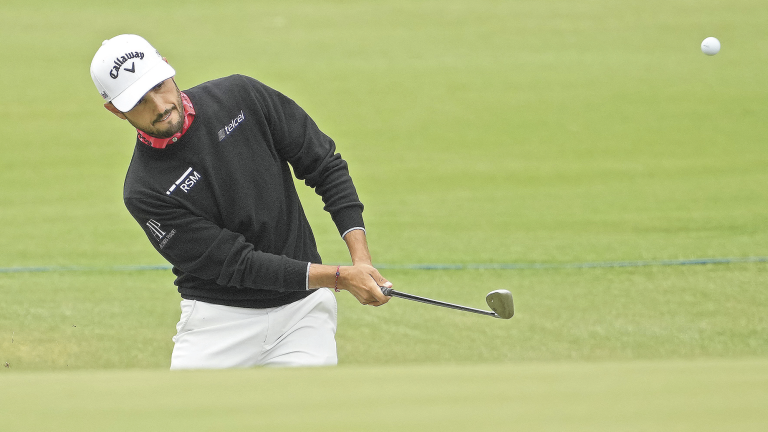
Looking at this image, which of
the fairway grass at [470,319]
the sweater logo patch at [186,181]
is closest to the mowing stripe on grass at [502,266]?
the fairway grass at [470,319]

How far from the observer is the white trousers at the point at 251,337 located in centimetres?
217

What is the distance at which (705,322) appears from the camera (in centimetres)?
359

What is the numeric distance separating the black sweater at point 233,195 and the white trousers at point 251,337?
3 cm

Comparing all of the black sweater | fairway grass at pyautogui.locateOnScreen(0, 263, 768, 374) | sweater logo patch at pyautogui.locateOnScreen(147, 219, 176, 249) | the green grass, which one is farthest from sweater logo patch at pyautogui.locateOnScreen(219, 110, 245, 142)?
fairway grass at pyautogui.locateOnScreen(0, 263, 768, 374)

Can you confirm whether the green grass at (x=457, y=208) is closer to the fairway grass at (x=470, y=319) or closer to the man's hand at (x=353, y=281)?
the fairway grass at (x=470, y=319)

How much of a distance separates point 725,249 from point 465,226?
4.83 ft

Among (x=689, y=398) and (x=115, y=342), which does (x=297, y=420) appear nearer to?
A: (x=689, y=398)

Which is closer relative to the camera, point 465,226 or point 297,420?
point 297,420

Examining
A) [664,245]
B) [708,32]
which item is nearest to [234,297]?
[664,245]

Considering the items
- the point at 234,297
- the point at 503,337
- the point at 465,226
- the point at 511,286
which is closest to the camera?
the point at 234,297

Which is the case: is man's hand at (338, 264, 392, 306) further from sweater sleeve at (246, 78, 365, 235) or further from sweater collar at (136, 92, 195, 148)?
sweater collar at (136, 92, 195, 148)

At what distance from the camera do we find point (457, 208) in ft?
19.4

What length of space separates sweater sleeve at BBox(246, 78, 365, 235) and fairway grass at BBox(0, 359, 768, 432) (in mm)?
1299

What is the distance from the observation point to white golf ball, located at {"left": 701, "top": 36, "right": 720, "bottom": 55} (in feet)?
25.7
